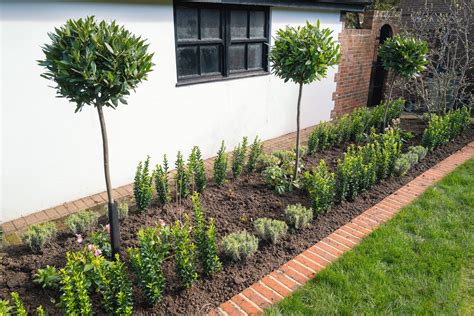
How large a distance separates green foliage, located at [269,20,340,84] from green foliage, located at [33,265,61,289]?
3.41m

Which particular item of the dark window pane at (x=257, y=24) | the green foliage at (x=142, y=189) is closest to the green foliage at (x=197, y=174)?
the green foliage at (x=142, y=189)

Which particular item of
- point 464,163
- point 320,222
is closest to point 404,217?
point 320,222

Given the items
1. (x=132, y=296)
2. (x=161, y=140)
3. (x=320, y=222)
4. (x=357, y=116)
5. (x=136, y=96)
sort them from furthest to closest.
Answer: (x=357, y=116)
(x=161, y=140)
(x=136, y=96)
(x=320, y=222)
(x=132, y=296)

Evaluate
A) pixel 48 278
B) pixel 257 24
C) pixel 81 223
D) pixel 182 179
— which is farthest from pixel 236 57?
pixel 48 278

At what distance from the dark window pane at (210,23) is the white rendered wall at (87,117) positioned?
2.31 ft

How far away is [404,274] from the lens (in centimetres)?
339

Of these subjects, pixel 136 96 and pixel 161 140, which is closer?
pixel 136 96

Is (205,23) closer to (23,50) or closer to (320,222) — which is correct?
(23,50)

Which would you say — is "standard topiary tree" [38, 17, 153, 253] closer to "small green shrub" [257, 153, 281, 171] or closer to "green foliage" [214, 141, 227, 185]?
"green foliage" [214, 141, 227, 185]

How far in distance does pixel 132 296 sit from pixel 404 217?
129 inches

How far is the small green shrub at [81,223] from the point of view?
3.79 m

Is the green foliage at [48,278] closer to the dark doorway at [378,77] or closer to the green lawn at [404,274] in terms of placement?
the green lawn at [404,274]

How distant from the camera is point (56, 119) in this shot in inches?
178

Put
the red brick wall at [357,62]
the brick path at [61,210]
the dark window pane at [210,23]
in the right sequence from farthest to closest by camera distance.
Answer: the red brick wall at [357,62]
the dark window pane at [210,23]
the brick path at [61,210]
